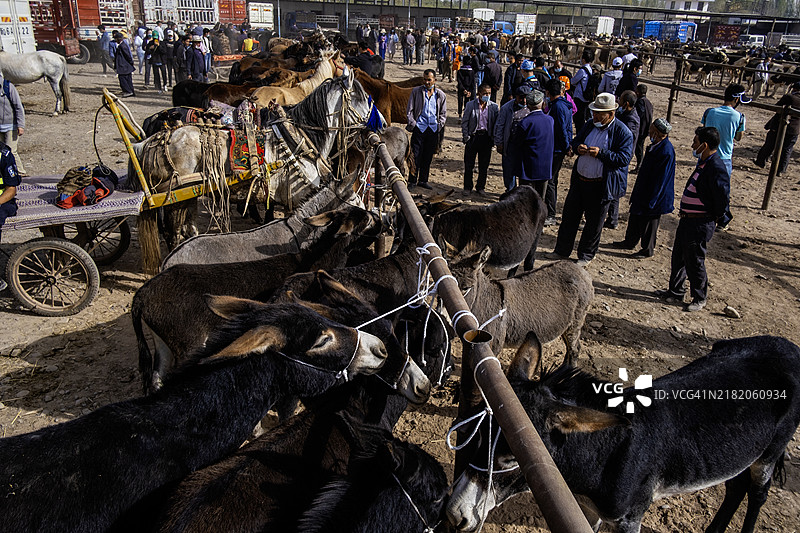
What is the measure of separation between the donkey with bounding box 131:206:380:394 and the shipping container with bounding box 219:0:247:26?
137 feet

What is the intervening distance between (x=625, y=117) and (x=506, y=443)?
322 inches

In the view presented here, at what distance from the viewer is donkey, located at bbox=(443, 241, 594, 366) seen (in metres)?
4.98

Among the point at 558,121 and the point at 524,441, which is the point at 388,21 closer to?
the point at 558,121

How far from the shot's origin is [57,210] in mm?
5879

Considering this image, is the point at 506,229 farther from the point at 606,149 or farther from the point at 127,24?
the point at 127,24

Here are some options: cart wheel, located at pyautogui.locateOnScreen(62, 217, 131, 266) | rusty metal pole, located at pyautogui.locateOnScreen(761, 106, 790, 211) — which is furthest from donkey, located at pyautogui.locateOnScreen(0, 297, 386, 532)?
rusty metal pole, located at pyautogui.locateOnScreen(761, 106, 790, 211)

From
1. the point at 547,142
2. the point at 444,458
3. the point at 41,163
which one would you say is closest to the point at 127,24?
the point at 41,163

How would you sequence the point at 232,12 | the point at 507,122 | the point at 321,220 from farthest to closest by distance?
the point at 232,12
the point at 507,122
the point at 321,220

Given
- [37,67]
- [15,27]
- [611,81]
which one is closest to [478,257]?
[611,81]

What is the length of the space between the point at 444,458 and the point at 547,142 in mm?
5309

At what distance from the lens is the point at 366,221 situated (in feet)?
A: 17.8

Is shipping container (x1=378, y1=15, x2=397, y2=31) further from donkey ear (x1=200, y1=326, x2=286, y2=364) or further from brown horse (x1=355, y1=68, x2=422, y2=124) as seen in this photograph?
donkey ear (x1=200, y1=326, x2=286, y2=364)

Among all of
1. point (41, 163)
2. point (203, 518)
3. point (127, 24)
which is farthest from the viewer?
point (127, 24)

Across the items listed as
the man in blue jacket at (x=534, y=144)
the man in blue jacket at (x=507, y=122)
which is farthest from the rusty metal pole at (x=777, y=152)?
the man in blue jacket at (x=534, y=144)
